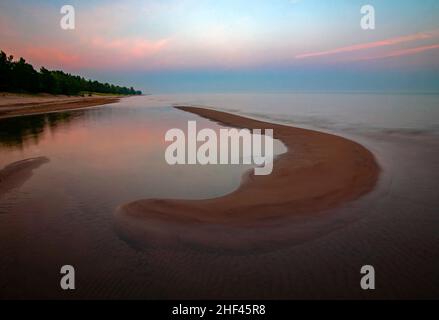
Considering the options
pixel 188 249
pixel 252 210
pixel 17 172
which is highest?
pixel 17 172

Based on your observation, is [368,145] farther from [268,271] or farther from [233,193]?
[268,271]

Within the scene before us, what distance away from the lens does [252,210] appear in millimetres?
6594

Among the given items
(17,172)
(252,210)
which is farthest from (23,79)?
(252,210)

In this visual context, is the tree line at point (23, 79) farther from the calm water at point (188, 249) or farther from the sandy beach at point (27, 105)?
the calm water at point (188, 249)

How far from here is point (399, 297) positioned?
12.8 ft

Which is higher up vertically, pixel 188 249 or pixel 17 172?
pixel 17 172

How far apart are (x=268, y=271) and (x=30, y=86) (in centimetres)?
7836

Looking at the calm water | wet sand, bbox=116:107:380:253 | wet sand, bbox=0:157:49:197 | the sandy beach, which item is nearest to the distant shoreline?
→ the sandy beach

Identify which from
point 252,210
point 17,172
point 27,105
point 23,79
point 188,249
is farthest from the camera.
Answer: point 23,79

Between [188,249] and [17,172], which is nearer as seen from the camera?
[188,249]

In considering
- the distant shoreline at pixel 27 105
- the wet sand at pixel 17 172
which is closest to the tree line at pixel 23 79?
the distant shoreline at pixel 27 105

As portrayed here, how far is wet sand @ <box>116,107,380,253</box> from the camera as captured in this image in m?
5.37

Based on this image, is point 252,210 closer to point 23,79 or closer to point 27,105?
point 27,105
